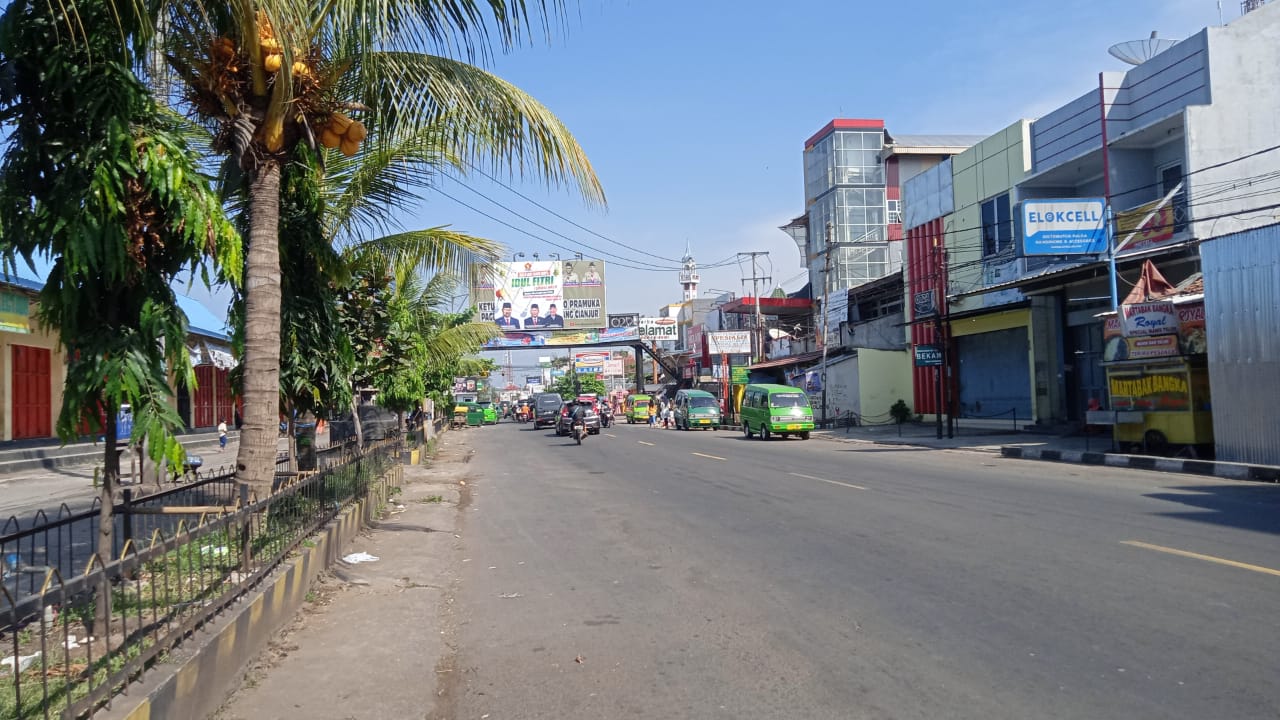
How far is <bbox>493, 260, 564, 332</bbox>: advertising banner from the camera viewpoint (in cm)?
5391

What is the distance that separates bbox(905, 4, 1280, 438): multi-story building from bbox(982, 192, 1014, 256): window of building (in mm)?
65

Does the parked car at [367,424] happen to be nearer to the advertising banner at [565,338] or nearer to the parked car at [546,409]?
the parked car at [546,409]

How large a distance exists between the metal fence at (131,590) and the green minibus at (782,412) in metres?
24.7

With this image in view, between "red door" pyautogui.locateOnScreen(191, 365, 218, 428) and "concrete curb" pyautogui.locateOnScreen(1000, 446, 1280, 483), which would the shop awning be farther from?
"red door" pyautogui.locateOnScreen(191, 365, 218, 428)

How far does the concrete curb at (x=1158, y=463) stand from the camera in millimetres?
15172

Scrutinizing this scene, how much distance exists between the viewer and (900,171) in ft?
167

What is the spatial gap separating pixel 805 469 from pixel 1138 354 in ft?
24.9

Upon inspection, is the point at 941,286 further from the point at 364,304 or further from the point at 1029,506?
the point at 364,304

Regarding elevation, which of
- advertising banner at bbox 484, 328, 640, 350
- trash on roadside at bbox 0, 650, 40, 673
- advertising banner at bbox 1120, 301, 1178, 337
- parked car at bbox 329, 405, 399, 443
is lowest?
trash on roadside at bbox 0, 650, 40, 673

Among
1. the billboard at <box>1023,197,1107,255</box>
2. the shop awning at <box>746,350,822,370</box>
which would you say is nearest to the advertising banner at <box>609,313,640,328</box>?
the shop awning at <box>746,350,822,370</box>

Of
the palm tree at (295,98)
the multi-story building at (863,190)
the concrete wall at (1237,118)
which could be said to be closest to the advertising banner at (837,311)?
the multi-story building at (863,190)

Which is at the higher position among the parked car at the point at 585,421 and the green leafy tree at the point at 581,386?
the green leafy tree at the point at 581,386

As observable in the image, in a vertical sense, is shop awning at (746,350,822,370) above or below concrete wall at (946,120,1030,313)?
below

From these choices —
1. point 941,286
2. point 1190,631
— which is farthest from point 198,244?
point 941,286
